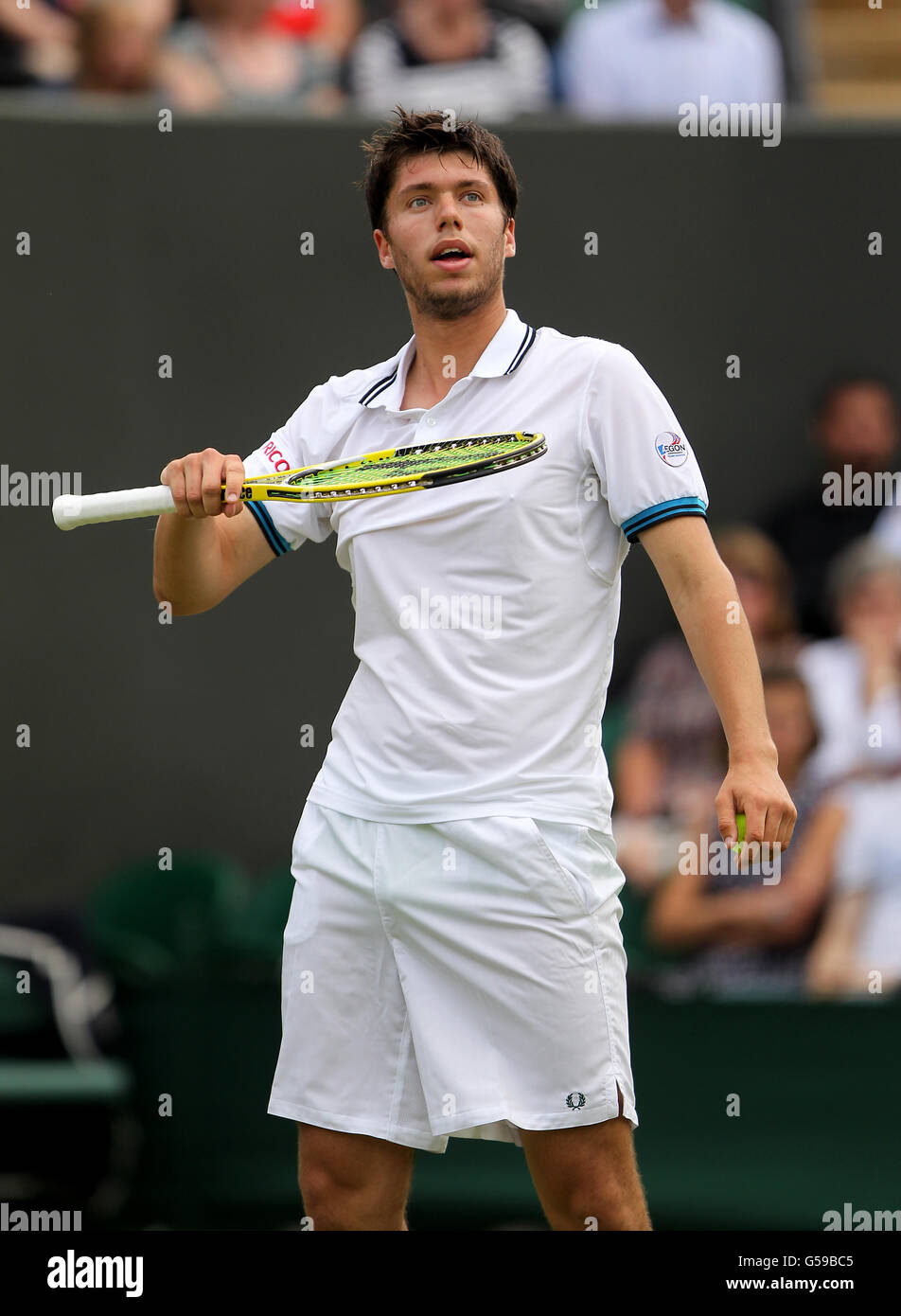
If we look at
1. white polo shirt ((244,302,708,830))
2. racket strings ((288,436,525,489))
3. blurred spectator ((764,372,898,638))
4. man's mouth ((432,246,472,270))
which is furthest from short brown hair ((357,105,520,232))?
blurred spectator ((764,372,898,638))

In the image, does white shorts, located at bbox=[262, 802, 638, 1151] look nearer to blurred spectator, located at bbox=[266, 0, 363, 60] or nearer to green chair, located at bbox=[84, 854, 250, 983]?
green chair, located at bbox=[84, 854, 250, 983]

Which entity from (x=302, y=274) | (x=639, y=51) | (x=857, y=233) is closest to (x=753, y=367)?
(x=857, y=233)

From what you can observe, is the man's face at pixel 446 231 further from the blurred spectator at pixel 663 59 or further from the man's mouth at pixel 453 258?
the blurred spectator at pixel 663 59

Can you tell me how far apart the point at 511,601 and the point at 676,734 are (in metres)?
3.35

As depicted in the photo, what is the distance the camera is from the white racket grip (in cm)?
271

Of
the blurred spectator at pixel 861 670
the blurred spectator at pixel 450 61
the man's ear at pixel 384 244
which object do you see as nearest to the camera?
the man's ear at pixel 384 244

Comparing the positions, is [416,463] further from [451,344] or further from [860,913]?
[860,913]

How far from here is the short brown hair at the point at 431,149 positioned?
9.38ft

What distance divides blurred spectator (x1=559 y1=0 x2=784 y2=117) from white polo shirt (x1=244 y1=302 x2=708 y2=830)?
4.15 m

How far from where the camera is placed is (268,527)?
3021mm

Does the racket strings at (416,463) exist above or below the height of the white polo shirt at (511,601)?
above

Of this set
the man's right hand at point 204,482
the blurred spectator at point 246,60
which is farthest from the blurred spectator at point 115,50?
the man's right hand at point 204,482

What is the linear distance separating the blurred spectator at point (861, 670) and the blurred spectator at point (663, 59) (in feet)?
5.83

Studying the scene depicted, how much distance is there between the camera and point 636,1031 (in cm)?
482
